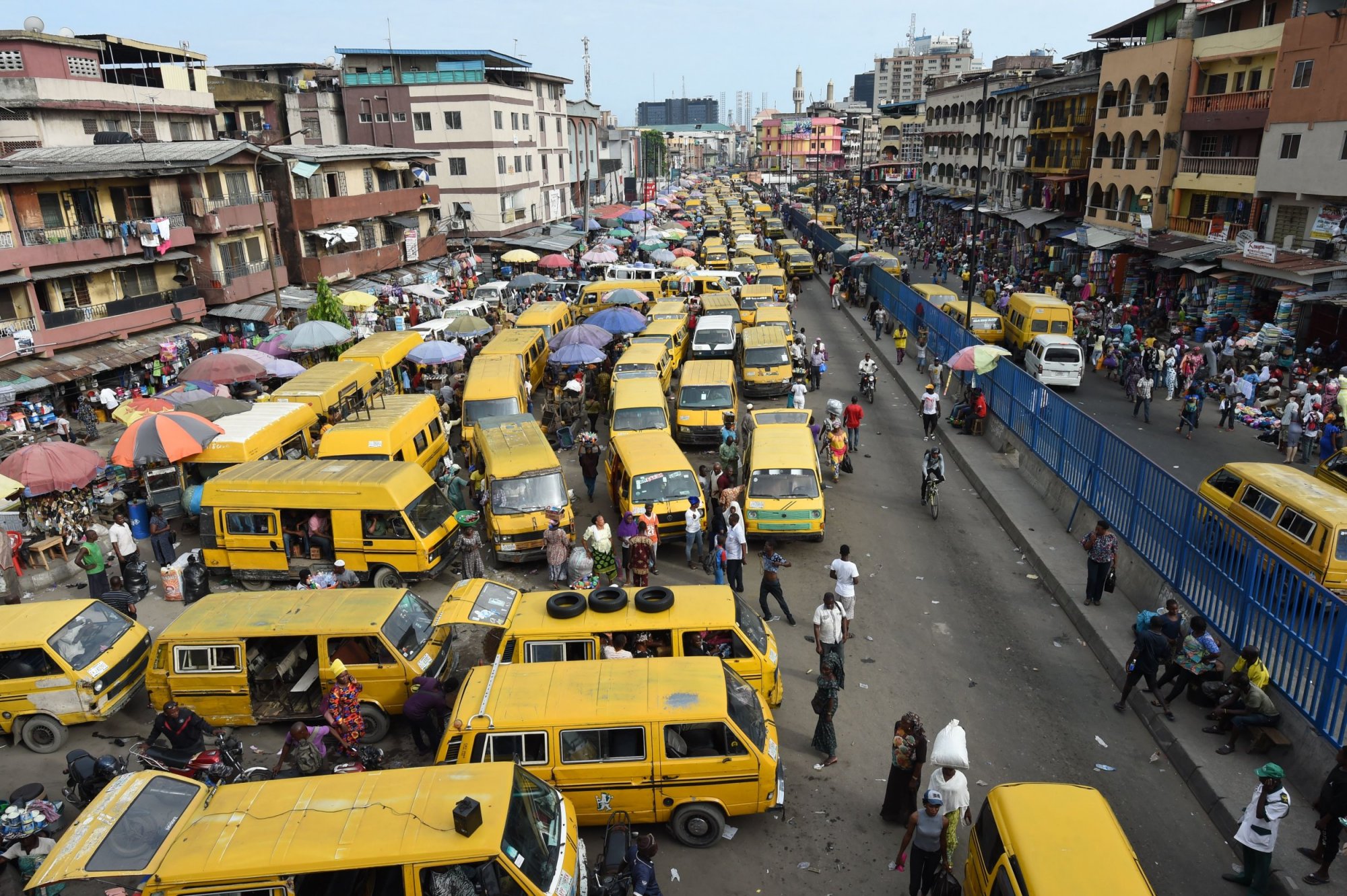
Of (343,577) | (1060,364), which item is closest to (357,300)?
(343,577)

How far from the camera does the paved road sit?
8.11m

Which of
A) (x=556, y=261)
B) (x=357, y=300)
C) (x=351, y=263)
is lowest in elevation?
(x=357, y=300)

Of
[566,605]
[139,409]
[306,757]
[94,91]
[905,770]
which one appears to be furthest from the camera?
[94,91]

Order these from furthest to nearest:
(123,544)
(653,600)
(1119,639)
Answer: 1. (123,544)
2. (1119,639)
3. (653,600)

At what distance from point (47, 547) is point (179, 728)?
8985 millimetres

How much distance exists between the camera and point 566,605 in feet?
32.4

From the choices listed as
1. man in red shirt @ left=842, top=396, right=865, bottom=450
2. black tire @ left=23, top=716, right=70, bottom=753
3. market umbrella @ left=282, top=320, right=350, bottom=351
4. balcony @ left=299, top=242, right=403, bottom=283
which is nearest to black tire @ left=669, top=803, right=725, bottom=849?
black tire @ left=23, top=716, right=70, bottom=753

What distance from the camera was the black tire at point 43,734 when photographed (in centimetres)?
1030

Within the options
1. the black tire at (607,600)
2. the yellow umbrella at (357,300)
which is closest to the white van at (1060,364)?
the black tire at (607,600)

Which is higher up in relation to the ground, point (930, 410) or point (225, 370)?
point (225, 370)

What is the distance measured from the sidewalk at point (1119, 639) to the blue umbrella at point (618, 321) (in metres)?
10.3

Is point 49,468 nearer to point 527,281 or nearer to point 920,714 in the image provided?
point 920,714

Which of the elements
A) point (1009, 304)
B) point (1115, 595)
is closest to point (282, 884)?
point (1115, 595)

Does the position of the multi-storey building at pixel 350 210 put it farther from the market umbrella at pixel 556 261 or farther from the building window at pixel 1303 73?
the building window at pixel 1303 73
